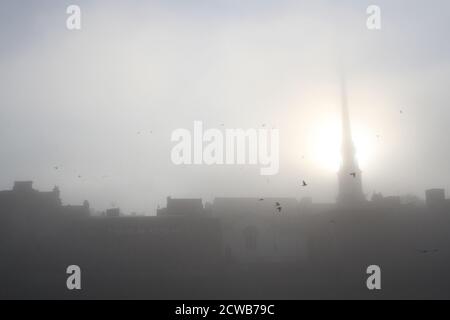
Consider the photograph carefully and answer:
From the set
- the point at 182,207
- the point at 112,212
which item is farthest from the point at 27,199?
the point at 182,207

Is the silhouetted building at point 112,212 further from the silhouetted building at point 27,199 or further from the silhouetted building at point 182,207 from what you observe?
the silhouetted building at point 27,199

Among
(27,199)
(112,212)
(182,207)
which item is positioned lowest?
(112,212)

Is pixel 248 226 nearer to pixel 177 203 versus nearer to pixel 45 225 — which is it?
pixel 177 203

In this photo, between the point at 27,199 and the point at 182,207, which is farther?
the point at 27,199

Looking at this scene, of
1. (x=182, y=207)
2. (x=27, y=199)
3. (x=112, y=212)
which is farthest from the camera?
(x=27, y=199)

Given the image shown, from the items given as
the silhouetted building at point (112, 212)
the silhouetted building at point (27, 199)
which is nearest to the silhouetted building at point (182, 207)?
the silhouetted building at point (112, 212)

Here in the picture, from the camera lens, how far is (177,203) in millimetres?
26641

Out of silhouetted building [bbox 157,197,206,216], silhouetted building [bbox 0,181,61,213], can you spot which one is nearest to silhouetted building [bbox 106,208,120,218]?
silhouetted building [bbox 157,197,206,216]

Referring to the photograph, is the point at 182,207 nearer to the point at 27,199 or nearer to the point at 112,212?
the point at 112,212

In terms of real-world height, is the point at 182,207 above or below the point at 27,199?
below

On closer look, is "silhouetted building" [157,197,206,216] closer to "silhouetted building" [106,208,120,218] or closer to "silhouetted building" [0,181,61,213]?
"silhouetted building" [106,208,120,218]
